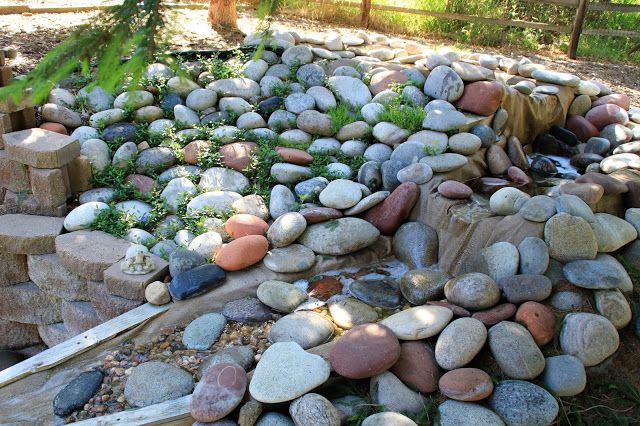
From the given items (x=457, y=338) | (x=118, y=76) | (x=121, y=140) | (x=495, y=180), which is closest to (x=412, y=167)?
(x=495, y=180)

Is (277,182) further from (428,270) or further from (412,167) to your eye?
(428,270)

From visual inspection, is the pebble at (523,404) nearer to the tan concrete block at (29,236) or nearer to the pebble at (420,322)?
the pebble at (420,322)

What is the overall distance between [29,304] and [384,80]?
3.05 metres

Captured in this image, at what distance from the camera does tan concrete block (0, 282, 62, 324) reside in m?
3.72

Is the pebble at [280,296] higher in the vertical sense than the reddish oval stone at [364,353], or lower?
lower

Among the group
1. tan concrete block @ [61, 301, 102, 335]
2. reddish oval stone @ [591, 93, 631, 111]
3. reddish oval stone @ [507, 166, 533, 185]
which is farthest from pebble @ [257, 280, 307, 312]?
reddish oval stone @ [591, 93, 631, 111]

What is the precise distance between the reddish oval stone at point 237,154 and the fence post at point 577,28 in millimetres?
5070

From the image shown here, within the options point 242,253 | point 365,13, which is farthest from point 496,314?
point 365,13

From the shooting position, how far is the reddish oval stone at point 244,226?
3.47 meters

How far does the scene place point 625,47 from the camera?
315 inches

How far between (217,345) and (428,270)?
1.18 meters

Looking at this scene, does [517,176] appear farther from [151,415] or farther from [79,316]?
[79,316]

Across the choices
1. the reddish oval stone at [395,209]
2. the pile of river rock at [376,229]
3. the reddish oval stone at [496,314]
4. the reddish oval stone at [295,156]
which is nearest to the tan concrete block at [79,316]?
the pile of river rock at [376,229]

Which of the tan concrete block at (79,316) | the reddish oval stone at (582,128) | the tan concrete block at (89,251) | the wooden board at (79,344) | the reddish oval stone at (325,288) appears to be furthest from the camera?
the reddish oval stone at (582,128)
